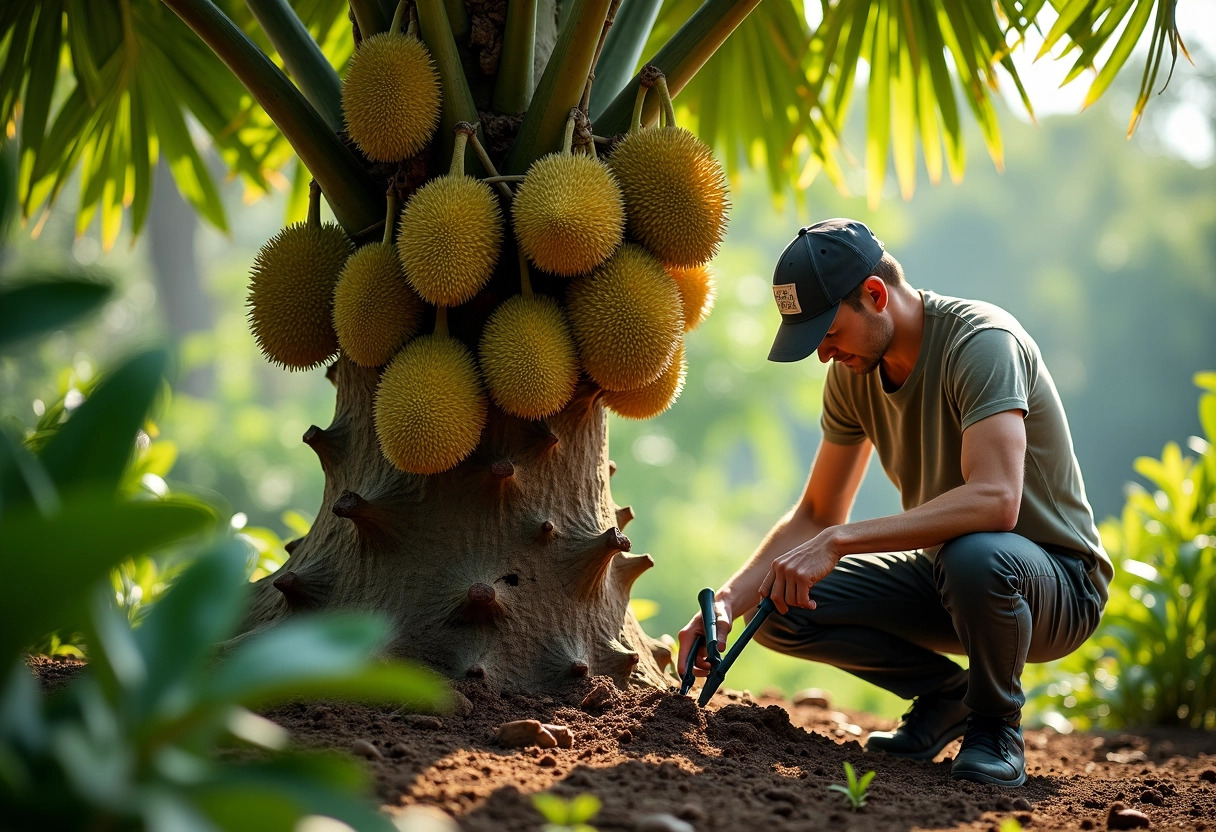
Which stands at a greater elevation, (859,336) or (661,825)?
(859,336)

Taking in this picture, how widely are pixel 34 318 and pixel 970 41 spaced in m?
2.11

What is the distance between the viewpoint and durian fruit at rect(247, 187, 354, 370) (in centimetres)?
161

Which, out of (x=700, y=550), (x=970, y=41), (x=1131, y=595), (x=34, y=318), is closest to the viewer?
(x=34, y=318)

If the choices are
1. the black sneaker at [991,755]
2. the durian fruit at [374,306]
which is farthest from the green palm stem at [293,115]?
the black sneaker at [991,755]

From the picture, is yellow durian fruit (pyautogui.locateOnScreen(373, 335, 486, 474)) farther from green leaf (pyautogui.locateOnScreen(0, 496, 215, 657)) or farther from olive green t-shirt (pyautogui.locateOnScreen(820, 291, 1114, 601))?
olive green t-shirt (pyautogui.locateOnScreen(820, 291, 1114, 601))

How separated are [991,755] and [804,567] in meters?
0.46

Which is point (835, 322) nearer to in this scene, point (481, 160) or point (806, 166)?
point (481, 160)

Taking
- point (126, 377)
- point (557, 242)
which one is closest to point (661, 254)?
point (557, 242)

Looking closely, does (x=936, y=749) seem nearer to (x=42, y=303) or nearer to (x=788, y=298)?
(x=788, y=298)

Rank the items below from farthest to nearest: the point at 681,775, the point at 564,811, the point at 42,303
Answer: the point at 681,775
the point at 564,811
the point at 42,303

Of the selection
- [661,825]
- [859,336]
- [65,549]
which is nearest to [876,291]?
[859,336]

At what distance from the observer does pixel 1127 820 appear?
1.33 metres

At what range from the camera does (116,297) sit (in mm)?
851

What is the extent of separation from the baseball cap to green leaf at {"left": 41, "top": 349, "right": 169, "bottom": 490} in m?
1.18
